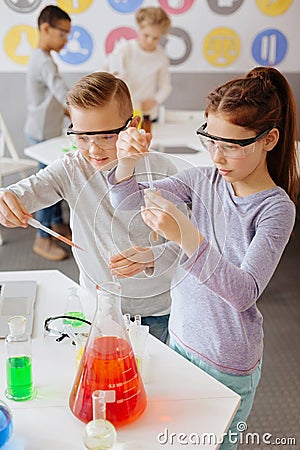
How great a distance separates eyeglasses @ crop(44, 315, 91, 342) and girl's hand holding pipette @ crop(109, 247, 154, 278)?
22cm

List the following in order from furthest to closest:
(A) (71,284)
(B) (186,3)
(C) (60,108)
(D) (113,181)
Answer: (B) (186,3) < (C) (60,108) < (A) (71,284) < (D) (113,181)

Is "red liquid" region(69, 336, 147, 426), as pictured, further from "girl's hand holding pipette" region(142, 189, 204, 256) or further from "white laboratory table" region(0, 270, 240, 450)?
"girl's hand holding pipette" region(142, 189, 204, 256)

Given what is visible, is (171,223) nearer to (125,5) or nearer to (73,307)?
(73,307)

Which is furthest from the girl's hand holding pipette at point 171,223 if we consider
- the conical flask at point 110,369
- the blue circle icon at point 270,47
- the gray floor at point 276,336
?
Answer: the blue circle icon at point 270,47

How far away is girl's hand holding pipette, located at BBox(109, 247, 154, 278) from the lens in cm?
109

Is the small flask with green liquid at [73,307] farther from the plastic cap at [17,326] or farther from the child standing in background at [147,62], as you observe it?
the child standing in background at [147,62]

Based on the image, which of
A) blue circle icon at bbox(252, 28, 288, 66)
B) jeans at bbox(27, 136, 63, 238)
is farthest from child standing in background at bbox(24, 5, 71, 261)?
blue circle icon at bbox(252, 28, 288, 66)

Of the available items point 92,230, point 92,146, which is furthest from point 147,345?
point 92,146

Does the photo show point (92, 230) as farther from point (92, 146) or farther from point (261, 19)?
point (261, 19)

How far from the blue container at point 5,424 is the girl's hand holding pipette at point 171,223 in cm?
39

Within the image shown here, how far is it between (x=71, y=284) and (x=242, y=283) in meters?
0.62

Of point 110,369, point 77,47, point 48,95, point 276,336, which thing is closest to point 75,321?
point 110,369

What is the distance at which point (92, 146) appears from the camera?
4.12ft

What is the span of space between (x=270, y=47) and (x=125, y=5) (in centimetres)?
97
